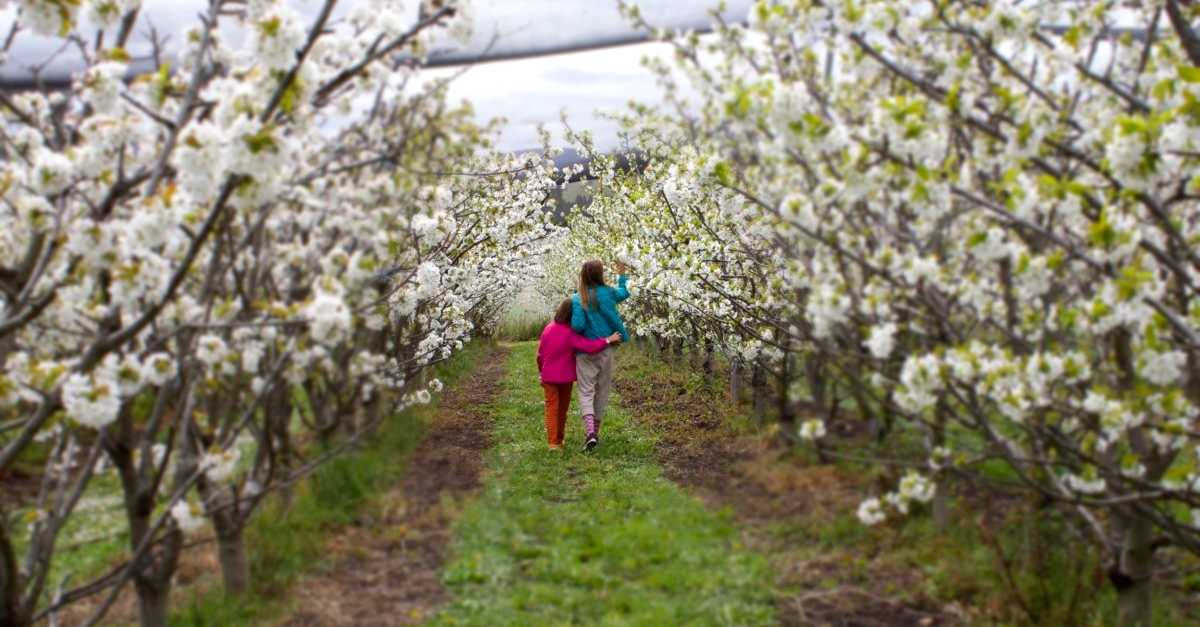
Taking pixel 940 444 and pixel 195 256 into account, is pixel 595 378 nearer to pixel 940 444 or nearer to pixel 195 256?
pixel 940 444

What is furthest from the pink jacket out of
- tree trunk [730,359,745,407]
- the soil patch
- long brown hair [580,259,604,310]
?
the soil patch

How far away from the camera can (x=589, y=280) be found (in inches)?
307

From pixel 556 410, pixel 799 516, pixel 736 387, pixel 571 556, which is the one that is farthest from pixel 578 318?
pixel 799 516

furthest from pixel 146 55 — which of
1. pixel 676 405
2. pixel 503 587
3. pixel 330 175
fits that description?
pixel 676 405

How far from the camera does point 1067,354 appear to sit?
2.98m

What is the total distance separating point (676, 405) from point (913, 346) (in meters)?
6.89

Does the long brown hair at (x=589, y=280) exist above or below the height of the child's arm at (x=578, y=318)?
above

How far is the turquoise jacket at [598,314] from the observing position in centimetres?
782

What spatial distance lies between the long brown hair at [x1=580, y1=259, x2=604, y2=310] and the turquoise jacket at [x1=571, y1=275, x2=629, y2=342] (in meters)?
0.04

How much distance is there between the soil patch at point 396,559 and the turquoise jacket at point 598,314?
103 inches

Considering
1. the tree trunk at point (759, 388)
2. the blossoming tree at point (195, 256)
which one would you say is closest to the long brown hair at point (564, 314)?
the tree trunk at point (759, 388)

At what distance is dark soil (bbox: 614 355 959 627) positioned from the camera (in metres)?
3.89

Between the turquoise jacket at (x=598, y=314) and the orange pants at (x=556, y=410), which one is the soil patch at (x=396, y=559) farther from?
the turquoise jacket at (x=598, y=314)

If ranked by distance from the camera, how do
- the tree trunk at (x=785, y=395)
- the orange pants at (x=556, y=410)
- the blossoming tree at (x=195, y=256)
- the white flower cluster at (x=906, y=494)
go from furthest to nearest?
the orange pants at (x=556, y=410) < the tree trunk at (x=785, y=395) < the white flower cluster at (x=906, y=494) < the blossoming tree at (x=195, y=256)
